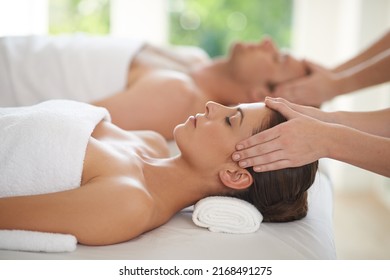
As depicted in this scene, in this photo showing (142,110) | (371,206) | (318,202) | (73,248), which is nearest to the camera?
(73,248)

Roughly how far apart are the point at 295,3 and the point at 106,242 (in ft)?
10.8

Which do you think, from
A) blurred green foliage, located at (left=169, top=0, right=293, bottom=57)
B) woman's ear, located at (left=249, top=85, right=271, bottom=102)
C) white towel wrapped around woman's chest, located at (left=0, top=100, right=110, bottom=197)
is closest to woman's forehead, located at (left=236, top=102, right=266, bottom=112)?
white towel wrapped around woman's chest, located at (left=0, top=100, right=110, bottom=197)

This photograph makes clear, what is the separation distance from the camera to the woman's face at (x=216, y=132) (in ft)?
4.69

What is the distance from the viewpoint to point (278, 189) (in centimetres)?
140

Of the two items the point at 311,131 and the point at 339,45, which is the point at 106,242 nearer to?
the point at 311,131

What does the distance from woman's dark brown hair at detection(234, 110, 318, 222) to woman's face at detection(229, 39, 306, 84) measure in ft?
3.41

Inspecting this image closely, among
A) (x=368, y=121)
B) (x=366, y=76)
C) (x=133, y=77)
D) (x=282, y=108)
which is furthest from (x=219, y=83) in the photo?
(x=282, y=108)

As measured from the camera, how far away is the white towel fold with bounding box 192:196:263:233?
138 centimetres

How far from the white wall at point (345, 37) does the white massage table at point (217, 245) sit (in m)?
2.47

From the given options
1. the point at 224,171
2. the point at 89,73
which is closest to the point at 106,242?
the point at 224,171

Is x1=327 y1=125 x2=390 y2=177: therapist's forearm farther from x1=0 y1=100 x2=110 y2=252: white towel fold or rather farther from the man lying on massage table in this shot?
the man lying on massage table

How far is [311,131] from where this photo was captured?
132 cm

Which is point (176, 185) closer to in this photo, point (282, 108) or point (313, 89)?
point (282, 108)

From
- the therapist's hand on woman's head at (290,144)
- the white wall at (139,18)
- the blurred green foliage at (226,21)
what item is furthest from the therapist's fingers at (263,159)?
the blurred green foliage at (226,21)
